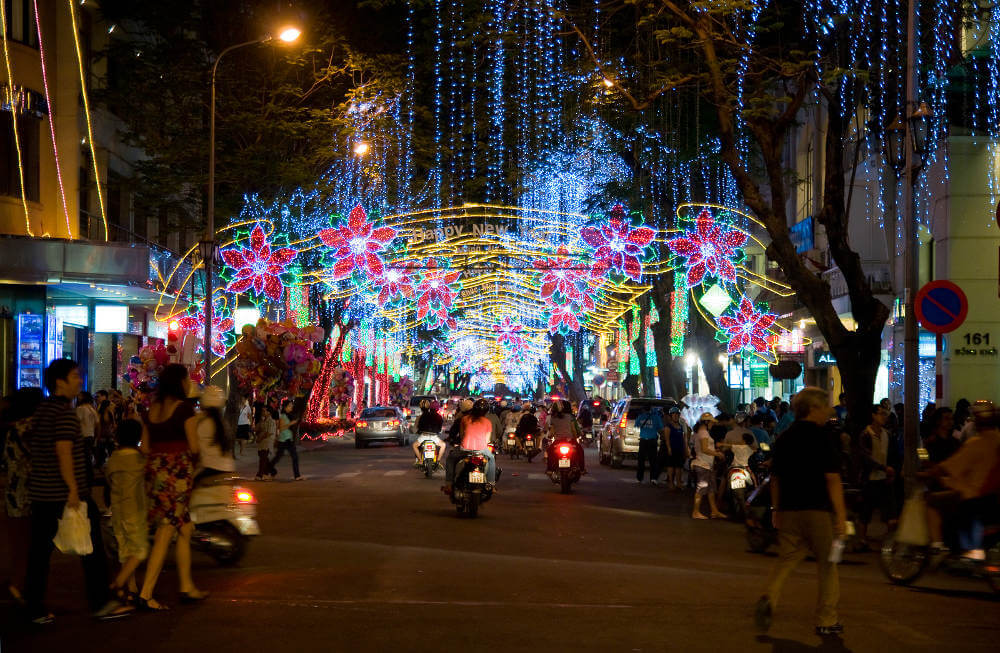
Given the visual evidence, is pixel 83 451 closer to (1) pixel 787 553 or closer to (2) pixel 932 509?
(1) pixel 787 553

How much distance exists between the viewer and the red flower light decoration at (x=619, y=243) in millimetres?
25484

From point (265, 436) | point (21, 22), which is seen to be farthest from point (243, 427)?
point (21, 22)

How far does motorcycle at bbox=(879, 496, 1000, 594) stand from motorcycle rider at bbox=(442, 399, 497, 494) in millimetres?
7207

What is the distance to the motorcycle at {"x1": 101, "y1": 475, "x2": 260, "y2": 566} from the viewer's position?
11508 mm

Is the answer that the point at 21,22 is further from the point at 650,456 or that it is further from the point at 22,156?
the point at 650,456

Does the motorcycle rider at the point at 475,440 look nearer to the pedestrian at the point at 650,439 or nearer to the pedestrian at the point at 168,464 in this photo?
the pedestrian at the point at 650,439

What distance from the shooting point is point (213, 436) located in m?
10.6

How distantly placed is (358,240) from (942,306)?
525 inches

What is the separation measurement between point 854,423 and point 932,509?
701cm

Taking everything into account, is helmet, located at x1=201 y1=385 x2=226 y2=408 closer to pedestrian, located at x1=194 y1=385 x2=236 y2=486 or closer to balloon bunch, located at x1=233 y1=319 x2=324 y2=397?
pedestrian, located at x1=194 y1=385 x2=236 y2=486

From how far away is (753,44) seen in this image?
782 inches

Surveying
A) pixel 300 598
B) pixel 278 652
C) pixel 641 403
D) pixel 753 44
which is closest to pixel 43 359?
pixel 641 403

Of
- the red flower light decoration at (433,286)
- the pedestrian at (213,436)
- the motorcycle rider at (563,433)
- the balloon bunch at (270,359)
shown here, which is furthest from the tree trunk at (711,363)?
the pedestrian at (213,436)

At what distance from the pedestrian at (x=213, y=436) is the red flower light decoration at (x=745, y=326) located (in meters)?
19.6
